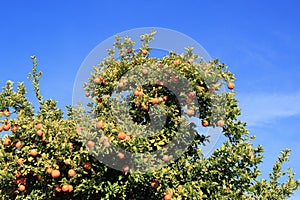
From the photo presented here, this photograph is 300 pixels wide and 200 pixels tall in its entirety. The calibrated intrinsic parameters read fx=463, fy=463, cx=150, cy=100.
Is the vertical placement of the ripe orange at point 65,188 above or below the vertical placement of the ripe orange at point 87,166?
below

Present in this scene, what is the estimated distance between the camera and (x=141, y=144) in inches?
432

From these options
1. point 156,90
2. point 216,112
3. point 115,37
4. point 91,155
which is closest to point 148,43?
point 115,37

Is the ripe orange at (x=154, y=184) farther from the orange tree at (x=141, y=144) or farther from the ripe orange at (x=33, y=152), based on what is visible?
the ripe orange at (x=33, y=152)

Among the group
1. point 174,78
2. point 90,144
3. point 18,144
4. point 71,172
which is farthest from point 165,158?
point 18,144

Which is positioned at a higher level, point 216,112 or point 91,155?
point 216,112

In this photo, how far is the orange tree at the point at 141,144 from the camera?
11.1m

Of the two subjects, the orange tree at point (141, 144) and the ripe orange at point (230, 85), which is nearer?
the orange tree at point (141, 144)

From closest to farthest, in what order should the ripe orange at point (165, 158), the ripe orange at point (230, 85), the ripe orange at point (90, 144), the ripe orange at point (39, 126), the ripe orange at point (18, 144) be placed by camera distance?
the ripe orange at point (90, 144) → the ripe orange at point (165, 158) → the ripe orange at point (39, 126) → the ripe orange at point (18, 144) → the ripe orange at point (230, 85)

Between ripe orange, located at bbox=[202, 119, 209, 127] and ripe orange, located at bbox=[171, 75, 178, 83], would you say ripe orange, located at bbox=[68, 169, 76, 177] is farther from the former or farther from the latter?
ripe orange, located at bbox=[202, 119, 209, 127]

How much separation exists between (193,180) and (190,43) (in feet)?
12.4

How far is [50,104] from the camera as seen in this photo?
48.0 feet

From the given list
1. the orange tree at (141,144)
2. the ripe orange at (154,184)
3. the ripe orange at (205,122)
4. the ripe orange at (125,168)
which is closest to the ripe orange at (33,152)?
the orange tree at (141,144)

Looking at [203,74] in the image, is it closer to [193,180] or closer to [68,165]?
[193,180]

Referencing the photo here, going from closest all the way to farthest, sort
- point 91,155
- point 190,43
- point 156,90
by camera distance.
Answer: point 91,155 → point 156,90 → point 190,43
